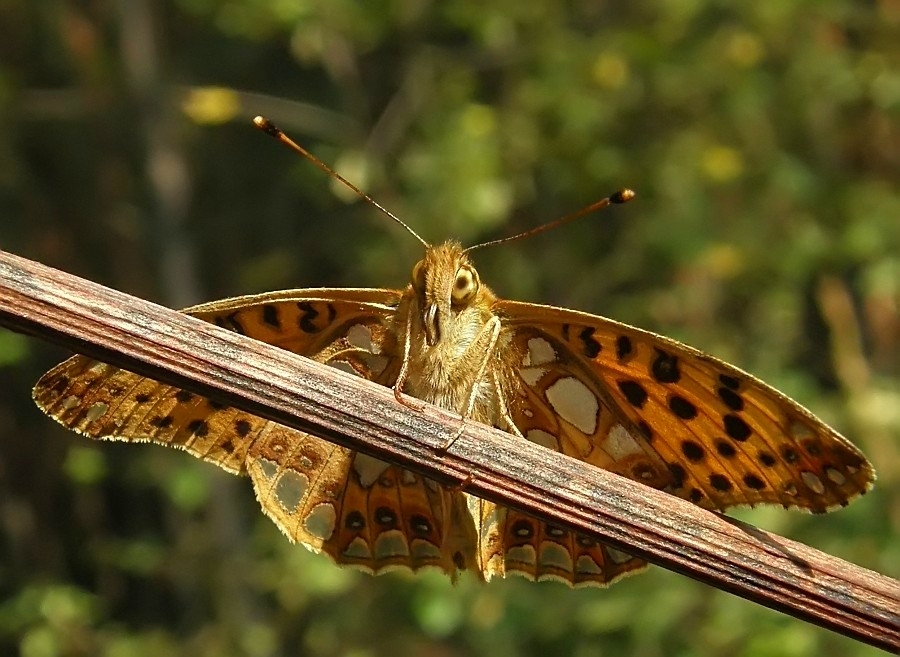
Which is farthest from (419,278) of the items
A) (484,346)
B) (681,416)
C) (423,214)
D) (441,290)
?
(423,214)

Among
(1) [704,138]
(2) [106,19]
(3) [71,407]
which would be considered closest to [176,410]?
(3) [71,407]

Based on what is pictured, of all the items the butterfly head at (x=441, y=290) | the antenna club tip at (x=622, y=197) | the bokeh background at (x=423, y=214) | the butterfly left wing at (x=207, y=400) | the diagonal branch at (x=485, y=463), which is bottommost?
the diagonal branch at (x=485, y=463)

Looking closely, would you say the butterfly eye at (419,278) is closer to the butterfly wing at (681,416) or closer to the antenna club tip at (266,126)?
the butterfly wing at (681,416)

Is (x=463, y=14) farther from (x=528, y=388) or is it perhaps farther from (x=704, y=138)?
(x=528, y=388)

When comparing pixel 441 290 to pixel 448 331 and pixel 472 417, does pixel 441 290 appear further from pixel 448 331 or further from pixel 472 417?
pixel 472 417

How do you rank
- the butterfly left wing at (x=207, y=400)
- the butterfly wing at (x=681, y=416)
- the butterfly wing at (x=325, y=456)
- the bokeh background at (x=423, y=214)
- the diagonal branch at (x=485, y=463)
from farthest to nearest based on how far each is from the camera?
1. the bokeh background at (x=423, y=214)
2. the butterfly wing at (x=325, y=456)
3. the butterfly left wing at (x=207, y=400)
4. the butterfly wing at (x=681, y=416)
5. the diagonal branch at (x=485, y=463)

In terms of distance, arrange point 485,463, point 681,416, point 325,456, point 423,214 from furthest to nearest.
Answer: point 423,214 → point 325,456 → point 681,416 → point 485,463

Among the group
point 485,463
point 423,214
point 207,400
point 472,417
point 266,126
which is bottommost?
point 485,463

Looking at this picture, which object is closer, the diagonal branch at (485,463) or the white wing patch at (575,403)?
the diagonal branch at (485,463)

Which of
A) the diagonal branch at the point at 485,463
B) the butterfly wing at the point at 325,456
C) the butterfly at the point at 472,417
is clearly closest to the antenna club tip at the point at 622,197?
the butterfly at the point at 472,417
